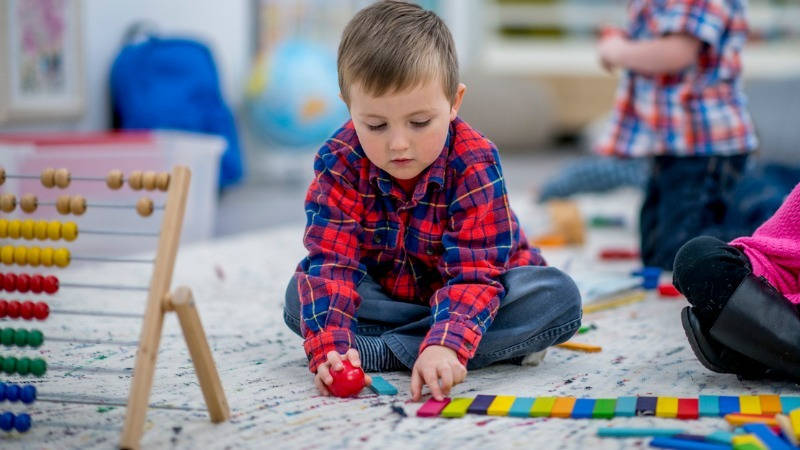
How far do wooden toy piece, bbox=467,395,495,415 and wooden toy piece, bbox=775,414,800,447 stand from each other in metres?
0.29

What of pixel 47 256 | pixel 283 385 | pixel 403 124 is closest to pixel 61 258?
pixel 47 256

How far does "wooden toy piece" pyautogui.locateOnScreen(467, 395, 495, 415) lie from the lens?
3.34ft

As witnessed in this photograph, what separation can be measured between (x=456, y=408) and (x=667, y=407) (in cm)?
22

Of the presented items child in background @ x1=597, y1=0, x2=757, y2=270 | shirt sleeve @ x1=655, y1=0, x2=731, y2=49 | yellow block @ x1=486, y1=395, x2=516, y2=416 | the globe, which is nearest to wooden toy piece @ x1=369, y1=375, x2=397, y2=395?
yellow block @ x1=486, y1=395, x2=516, y2=416

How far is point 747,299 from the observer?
1.07 m

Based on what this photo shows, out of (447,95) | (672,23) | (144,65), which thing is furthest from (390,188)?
(144,65)

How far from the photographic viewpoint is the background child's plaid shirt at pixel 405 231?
1120 mm

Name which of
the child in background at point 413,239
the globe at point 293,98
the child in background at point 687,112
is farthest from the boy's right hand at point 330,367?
the globe at point 293,98

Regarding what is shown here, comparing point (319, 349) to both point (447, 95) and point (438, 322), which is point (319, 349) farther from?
point (447, 95)

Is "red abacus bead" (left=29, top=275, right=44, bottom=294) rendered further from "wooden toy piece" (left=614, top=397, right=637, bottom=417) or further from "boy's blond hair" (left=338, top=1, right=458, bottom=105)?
"wooden toy piece" (left=614, top=397, right=637, bottom=417)

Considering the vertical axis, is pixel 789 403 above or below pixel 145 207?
below

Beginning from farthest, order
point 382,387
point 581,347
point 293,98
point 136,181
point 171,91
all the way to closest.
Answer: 1. point 293,98
2. point 171,91
3. point 581,347
4. point 382,387
5. point 136,181

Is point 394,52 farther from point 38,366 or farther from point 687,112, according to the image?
point 687,112

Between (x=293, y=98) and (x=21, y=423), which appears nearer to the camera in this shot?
(x=21, y=423)
